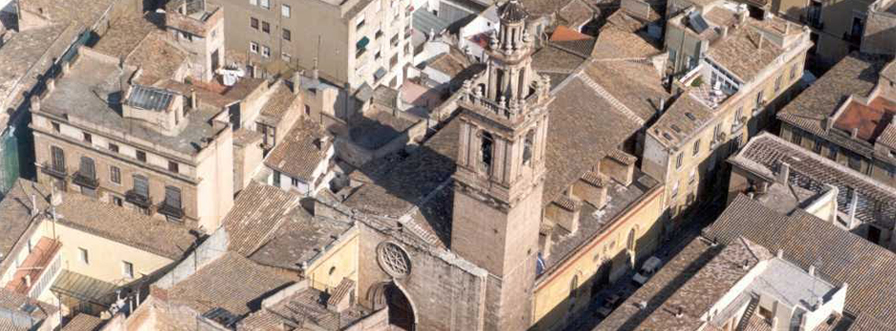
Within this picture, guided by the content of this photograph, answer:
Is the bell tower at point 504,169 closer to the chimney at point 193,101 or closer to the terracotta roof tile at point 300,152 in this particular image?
the terracotta roof tile at point 300,152

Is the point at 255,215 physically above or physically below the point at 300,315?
above

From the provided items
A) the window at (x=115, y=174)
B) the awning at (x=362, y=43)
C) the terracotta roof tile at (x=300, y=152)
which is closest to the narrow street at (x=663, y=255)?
the terracotta roof tile at (x=300, y=152)

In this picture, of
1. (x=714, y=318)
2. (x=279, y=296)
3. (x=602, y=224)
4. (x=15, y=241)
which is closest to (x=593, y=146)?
(x=602, y=224)

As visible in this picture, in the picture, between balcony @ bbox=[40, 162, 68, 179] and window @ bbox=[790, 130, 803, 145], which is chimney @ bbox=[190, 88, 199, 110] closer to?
balcony @ bbox=[40, 162, 68, 179]

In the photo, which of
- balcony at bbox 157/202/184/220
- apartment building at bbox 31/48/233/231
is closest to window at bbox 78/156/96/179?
apartment building at bbox 31/48/233/231

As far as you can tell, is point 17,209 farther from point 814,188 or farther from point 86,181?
point 814,188

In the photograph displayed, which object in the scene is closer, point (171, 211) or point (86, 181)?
point (171, 211)

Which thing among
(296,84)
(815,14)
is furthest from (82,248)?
(815,14)
